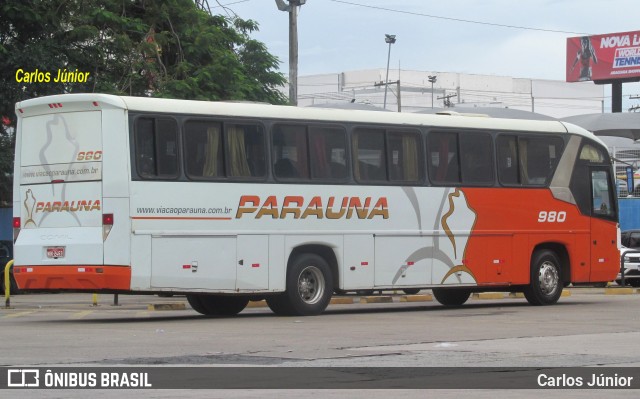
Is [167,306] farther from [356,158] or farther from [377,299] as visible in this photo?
[377,299]

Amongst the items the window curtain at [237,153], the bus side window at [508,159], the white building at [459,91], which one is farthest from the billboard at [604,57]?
the window curtain at [237,153]

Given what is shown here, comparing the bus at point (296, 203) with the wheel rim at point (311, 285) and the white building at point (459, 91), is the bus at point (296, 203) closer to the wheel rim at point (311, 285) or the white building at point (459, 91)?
the wheel rim at point (311, 285)

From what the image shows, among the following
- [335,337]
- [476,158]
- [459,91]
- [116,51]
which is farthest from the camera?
[459,91]

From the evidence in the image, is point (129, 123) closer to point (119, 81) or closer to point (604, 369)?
point (604, 369)

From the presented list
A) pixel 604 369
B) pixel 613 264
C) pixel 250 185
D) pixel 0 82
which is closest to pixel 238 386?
pixel 604 369

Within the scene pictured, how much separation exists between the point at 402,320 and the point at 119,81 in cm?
1758

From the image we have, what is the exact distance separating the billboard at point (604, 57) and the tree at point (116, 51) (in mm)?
59366

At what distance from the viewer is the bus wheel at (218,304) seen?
2223 centimetres

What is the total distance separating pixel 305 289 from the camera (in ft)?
69.7

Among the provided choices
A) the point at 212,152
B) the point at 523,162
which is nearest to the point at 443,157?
the point at 523,162

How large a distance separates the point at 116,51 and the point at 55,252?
16.9 metres

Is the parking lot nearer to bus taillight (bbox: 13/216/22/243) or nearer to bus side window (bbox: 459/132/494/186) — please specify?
bus taillight (bbox: 13/216/22/243)

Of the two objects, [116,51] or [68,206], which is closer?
[68,206]
